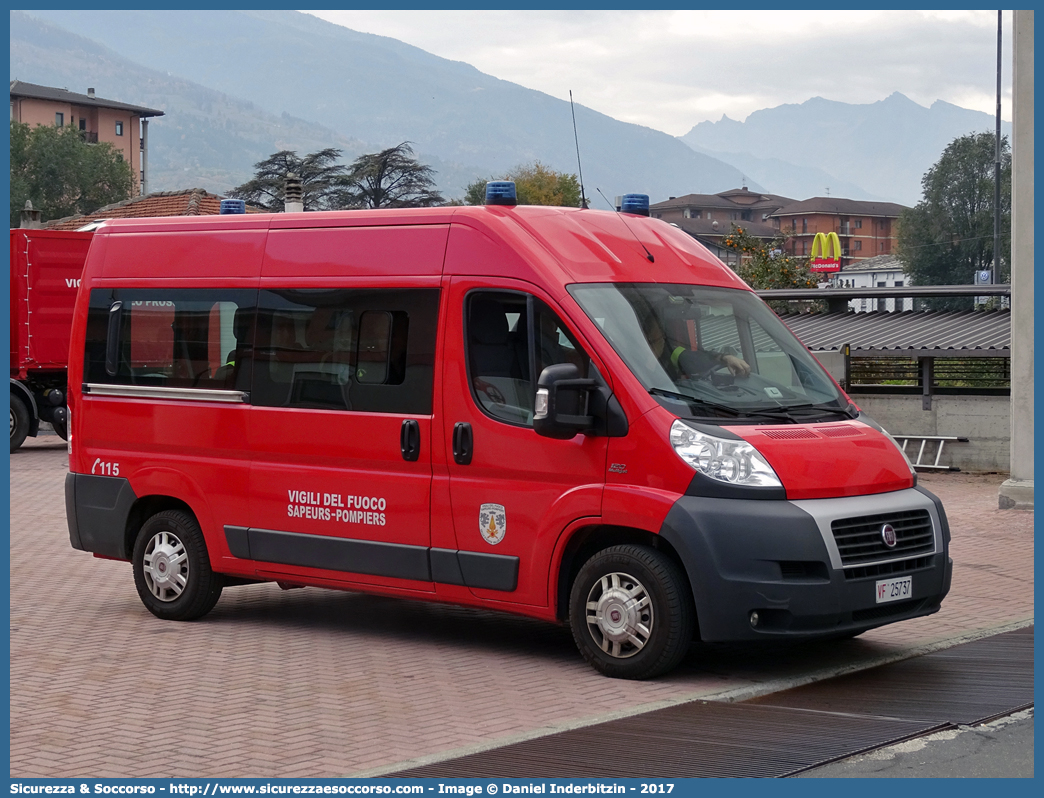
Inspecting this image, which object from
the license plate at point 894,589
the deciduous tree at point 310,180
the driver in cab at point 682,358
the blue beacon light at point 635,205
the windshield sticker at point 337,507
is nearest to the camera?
the license plate at point 894,589

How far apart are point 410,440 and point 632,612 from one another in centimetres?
170

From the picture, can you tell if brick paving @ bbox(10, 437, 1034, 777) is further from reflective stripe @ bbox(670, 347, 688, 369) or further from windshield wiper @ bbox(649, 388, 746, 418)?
reflective stripe @ bbox(670, 347, 688, 369)

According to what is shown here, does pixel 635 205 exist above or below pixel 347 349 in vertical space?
above

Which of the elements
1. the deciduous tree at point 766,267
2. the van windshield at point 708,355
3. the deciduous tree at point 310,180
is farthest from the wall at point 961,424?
the deciduous tree at point 310,180

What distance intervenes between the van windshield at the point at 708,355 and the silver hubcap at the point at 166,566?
3.49 meters

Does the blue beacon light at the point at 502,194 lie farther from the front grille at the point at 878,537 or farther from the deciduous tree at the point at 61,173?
the deciduous tree at the point at 61,173

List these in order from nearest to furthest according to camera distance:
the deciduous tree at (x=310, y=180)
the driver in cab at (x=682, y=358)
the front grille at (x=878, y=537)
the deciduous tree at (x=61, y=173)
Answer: the front grille at (x=878, y=537), the driver in cab at (x=682, y=358), the deciduous tree at (x=310, y=180), the deciduous tree at (x=61, y=173)

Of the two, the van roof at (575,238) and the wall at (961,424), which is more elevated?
the van roof at (575,238)

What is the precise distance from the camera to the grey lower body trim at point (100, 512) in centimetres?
929

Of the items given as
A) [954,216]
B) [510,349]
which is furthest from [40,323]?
[954,216]

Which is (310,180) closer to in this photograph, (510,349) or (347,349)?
(347,349)

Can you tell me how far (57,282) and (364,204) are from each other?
58.6m

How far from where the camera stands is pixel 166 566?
9.15m

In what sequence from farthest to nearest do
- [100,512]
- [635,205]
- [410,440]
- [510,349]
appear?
[100,512] → [635,205] → [410,440] → [510,349]
